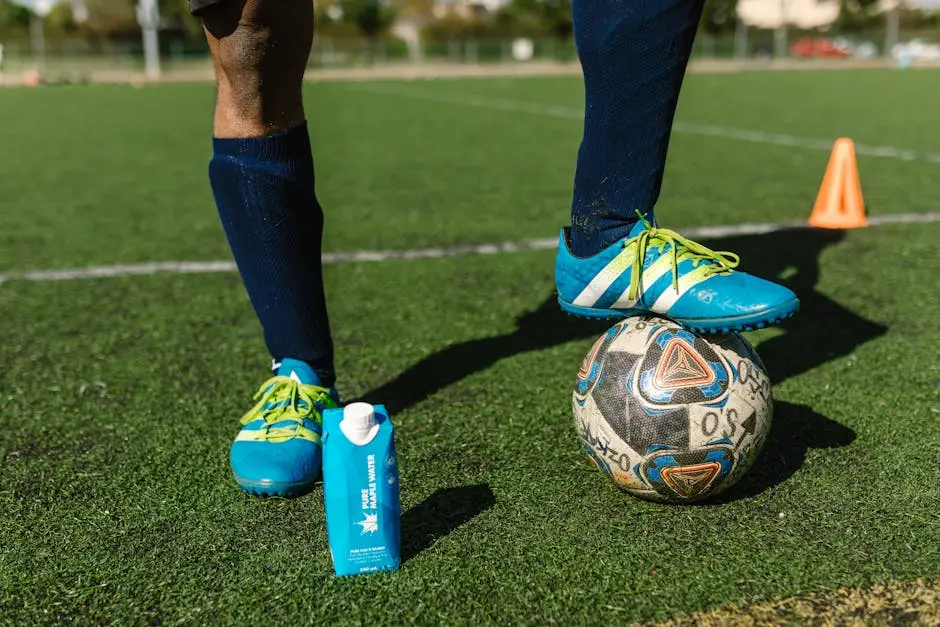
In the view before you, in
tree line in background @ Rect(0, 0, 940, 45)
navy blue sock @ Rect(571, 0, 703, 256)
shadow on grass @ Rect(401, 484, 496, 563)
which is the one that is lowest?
shadow on grass @ Rect(401, 484, 496, 563)

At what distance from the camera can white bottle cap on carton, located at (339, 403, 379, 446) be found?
1.63m

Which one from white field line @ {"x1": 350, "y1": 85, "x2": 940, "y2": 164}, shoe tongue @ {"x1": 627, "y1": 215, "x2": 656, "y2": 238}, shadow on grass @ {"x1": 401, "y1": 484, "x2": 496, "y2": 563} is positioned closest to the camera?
shadow on grass @ {"x1": 401, "y1": 484, "x2": 496, "y2": 563}

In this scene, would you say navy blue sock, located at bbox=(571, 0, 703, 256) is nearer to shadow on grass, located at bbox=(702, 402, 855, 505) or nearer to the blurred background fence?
shadow on grass, located at bbox=(702, 402, 855, 505)

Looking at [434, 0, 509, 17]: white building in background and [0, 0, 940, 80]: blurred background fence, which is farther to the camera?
[434, 0, 509, 17]: white building in background

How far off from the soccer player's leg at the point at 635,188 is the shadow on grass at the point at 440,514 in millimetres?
502

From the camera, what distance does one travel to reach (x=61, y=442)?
234 cm

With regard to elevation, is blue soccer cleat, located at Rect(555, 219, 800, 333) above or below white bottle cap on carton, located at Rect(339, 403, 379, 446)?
above

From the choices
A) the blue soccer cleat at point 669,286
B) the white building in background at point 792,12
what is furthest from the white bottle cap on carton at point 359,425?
the white building in background at point 792,12

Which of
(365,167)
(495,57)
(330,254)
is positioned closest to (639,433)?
(330,254)

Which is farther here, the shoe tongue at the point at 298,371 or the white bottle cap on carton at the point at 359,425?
the shoe tongue at the point at 298,371

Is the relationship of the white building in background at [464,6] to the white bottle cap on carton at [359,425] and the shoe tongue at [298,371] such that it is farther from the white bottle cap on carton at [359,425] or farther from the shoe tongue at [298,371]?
the white bottle cap on carton at [359,425]

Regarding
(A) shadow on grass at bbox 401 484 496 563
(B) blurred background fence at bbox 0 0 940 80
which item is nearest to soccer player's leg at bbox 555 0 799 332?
(A) shadow on grass at bbox 401 484 496 563

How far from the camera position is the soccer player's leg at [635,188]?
1.93 m

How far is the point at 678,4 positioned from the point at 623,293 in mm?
634
